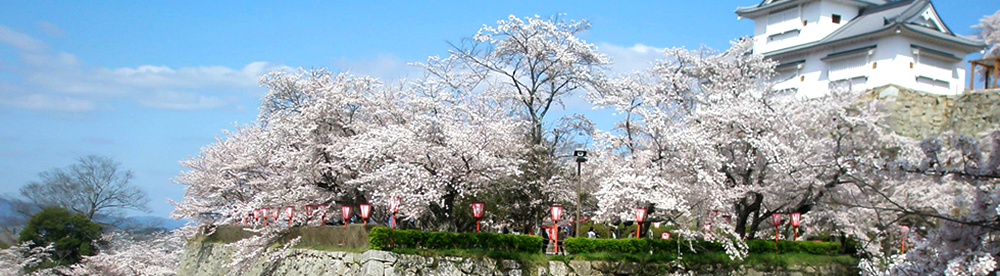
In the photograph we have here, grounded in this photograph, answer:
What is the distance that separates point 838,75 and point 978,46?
20.0 ft

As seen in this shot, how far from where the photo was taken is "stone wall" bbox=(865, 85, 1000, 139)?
28.3 m

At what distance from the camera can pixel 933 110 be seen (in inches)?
1189

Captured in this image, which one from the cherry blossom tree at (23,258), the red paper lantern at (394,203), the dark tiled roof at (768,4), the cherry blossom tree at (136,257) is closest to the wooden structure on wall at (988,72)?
the dark tiled roof at (768,4)

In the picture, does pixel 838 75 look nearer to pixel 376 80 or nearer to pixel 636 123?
pixel 636 123

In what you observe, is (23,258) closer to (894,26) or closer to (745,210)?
(745,210)

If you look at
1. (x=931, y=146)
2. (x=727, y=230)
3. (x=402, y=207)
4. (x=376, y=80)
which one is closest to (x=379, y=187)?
(x=402, y=207)

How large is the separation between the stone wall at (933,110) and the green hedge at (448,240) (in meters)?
17.2

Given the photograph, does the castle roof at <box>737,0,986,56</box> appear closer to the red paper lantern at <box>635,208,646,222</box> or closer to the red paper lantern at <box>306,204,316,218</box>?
the red paper lantern at <box>635,208,646,222</box>

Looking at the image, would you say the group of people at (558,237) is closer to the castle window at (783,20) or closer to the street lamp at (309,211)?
the street lamp at (309,211)

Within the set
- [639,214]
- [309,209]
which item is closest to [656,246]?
[639,214]

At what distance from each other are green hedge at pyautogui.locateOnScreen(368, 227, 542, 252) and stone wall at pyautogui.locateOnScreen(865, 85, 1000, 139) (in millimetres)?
17196

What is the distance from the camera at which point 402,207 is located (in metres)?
19.7

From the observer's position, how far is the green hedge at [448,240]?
1752 cm

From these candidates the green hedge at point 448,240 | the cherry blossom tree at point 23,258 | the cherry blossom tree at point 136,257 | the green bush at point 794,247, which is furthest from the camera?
the cherry blossom tree at point 23,258
